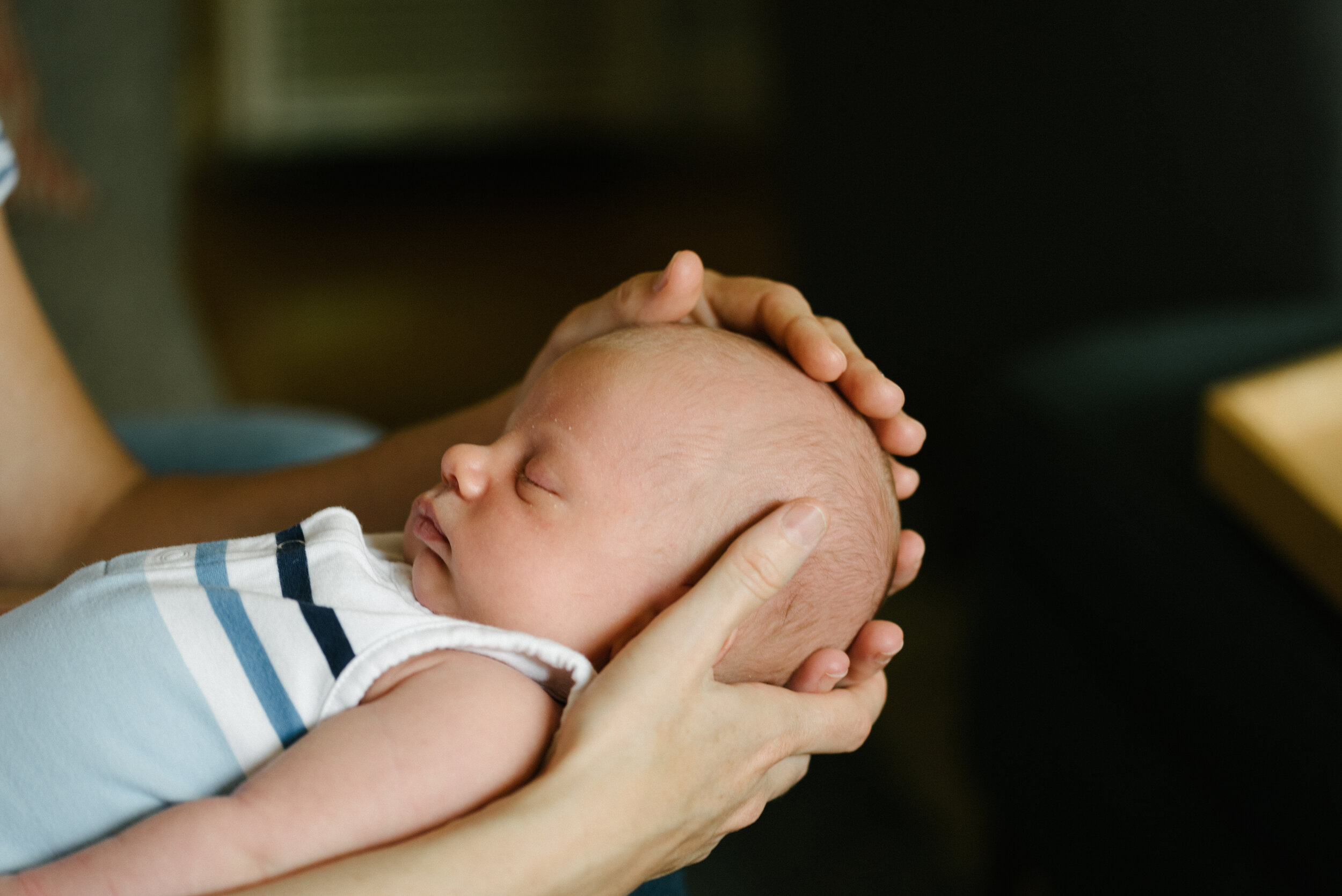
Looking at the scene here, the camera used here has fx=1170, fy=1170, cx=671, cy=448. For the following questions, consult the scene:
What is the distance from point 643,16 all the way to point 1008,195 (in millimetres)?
2123

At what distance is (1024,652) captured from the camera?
1.48 meters

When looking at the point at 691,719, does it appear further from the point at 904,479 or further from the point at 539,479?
the point at 904,479

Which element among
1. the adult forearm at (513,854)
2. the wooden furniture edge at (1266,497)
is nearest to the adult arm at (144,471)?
the adult forearm at (513,854)

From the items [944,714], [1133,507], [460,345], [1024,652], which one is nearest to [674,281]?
[1133,507]

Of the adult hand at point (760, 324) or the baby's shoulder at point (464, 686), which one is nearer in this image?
the baby's shoulder at point (464, 686)

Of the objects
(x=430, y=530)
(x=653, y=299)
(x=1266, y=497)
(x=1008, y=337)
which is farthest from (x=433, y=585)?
(x=1008, y=337)

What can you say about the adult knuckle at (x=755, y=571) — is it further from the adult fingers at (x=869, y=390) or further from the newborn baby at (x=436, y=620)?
the adult fingers at (x=869, y=390)

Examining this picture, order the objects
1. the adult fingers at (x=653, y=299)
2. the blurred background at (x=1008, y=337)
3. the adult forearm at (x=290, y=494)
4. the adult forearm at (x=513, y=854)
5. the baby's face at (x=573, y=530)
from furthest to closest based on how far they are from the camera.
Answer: the blurred background at (x=1008, y=337) → the adult forearm at (x=290, y=494) → the adult fingers at (x=653, y=299) → the baby's face at (x=573, y=530) → the adult forearm at (x=513, y=854)

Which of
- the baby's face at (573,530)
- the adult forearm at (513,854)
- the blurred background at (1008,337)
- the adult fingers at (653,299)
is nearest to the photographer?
the adult forearm at (513,854)

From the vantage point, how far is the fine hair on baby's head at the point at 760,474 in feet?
2.31

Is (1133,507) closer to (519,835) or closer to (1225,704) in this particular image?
(1225,704)

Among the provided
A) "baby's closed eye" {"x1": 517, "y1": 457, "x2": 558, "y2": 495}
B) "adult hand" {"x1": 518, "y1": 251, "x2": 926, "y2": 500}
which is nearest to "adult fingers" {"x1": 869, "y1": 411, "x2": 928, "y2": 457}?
"adult hand" {"x1": 518, "y1": 251, "x2": 926, "y2": 500}

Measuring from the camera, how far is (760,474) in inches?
27.9

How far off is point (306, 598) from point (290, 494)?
0.29 metres
